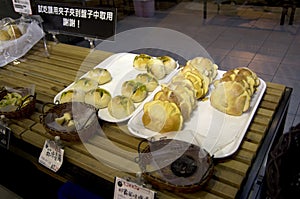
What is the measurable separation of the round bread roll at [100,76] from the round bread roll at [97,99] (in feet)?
0.54

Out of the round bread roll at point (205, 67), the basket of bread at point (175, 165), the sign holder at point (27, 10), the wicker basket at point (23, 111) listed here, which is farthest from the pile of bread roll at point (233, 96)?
the sign holder at point (27, 10)

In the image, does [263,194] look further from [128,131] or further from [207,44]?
[207,44]

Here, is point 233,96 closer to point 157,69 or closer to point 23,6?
point 157,69

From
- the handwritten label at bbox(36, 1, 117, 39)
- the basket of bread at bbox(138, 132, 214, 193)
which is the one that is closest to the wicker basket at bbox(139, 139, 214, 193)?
the basket of bread at bbox(138, 132, 214, 193)

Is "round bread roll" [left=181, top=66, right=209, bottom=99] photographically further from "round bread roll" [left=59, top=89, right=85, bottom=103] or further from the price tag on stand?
the price tag on stand

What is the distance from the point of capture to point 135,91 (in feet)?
3.57

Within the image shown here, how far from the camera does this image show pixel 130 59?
143cm

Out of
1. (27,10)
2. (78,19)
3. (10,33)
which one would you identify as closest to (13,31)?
(10,33)

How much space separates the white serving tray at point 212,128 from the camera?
33.1 inches

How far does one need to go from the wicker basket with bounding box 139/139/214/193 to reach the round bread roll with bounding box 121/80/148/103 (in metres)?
0.29

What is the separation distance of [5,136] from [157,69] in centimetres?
64

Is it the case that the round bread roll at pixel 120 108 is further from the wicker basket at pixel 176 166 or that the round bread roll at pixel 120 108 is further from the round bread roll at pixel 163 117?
the wicker basket at pixel 176 166

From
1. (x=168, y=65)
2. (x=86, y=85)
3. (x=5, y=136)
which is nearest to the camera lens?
(x=5, y=136)

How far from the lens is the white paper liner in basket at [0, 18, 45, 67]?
1533mm
